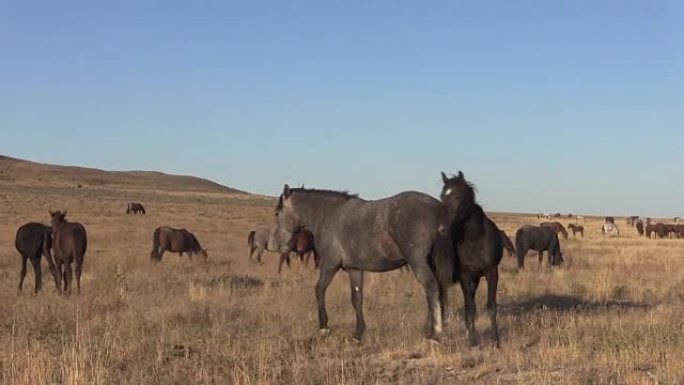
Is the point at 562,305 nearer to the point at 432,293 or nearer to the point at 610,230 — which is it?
the point at 432,293

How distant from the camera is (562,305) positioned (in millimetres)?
14117

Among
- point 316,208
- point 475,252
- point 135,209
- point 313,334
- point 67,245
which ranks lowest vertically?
point 313,334

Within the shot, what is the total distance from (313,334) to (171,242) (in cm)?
1641

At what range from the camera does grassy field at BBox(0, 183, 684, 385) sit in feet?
24.4

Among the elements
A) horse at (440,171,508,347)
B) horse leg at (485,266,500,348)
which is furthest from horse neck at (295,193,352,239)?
horse leg at (485,266,500,348)

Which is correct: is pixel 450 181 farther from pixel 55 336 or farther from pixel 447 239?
pixel 55 336

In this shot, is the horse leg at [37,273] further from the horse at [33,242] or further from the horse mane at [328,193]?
the horse mane at [328,193]

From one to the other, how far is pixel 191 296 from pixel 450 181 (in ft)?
22.4

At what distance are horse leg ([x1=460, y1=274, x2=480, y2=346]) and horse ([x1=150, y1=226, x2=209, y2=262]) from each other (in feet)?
54.2

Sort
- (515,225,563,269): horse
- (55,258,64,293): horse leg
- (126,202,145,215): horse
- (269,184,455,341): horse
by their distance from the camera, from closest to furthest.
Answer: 1. (269,184,455,341): horse
2. (55,258,64,293): horse leg
3. (515,225,563,269): horse
4. (126,202,145,215): horse

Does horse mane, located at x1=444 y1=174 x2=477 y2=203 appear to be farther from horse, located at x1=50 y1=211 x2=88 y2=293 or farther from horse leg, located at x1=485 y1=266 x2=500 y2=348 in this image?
horse, located at x1=50 y1=211 x2=88 y2=293

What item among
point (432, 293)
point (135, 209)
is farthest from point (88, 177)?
point (432, 293)

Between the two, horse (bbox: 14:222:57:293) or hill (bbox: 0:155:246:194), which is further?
hill (bbox: 0:155:246:194)

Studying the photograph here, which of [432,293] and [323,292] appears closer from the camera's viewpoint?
[432,293]
